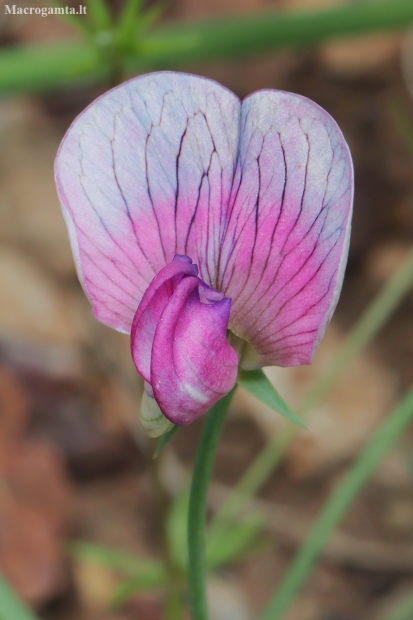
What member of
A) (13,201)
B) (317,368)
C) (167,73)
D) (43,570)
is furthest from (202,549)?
(13,201)

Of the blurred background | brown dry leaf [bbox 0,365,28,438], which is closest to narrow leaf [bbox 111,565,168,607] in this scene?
the blurred background

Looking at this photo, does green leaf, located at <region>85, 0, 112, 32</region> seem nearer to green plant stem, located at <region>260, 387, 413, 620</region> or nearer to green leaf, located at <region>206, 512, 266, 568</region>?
green plant stem, located at <region>260, 387, 413, 620</region>

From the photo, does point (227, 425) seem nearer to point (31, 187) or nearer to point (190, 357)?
point (31, 187)

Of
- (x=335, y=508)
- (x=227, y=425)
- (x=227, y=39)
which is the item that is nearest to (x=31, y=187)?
(x=227, y=425)

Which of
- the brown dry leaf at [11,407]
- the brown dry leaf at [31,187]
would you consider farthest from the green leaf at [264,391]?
the brown dry leaf at [31,187]

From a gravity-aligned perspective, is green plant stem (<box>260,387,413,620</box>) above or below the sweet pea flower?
below

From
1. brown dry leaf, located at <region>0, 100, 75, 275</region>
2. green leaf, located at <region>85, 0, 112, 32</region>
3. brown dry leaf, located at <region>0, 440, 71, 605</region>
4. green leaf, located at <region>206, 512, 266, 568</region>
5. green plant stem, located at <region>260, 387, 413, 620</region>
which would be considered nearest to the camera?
green plant stem, located at <region>260, 387, 413, 620</region>
